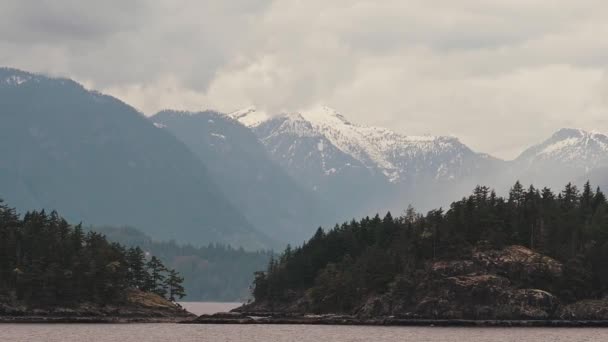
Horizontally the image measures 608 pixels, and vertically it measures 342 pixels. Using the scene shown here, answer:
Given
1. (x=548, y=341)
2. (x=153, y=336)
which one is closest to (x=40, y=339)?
(x=153, y=336)

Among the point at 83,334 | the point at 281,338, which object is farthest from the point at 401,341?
the point at 83,334

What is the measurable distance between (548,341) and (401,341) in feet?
85.1

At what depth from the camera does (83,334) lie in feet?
643

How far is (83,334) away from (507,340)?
78.9 m

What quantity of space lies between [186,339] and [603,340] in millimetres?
75440

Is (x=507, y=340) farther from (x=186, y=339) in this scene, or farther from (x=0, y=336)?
(x=0, y=336)

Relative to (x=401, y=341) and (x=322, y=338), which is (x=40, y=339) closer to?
(x=322, y=338)

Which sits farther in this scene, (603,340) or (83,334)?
(83,334)

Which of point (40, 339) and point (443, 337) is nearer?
point (40, 339)

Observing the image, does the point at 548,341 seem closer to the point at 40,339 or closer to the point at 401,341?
the point at 401,341

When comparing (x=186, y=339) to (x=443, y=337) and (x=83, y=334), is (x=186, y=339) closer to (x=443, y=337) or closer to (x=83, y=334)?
(x=83, y=334)

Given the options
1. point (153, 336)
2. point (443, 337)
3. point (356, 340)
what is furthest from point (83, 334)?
point (443, 337)

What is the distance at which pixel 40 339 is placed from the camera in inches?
7121

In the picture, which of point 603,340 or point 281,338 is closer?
point 603,340
